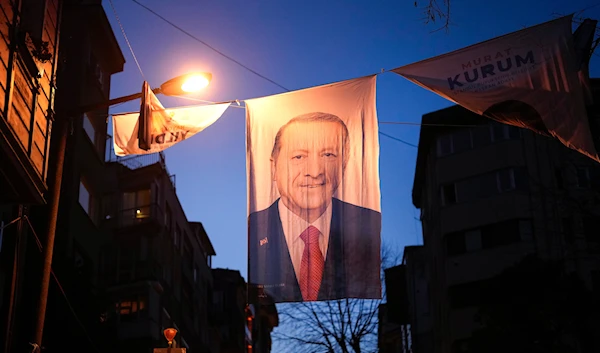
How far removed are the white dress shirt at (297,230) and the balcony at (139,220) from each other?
34793 millimetres

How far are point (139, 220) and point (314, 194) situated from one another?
3616cm

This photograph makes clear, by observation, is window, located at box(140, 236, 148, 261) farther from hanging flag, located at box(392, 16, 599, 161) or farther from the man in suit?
hanging flag, located at box(392, 16, 599, 161)

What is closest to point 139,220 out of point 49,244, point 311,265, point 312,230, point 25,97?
point 25,97

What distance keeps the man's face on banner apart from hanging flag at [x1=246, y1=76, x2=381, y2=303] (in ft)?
0.05

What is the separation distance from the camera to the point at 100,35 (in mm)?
35500

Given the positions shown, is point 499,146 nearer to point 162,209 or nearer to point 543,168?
point 543,168

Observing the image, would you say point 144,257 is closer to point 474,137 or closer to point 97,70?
point 97,70

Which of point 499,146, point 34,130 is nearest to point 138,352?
point 499,146

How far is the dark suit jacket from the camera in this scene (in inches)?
449

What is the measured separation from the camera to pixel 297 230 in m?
11.8

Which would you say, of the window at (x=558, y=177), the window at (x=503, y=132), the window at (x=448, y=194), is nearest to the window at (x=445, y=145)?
the window at (x=448, y=194)

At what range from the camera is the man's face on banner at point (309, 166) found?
11.8 metres

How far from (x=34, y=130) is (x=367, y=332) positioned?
121 ft

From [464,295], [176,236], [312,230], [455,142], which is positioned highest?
[455,142]
